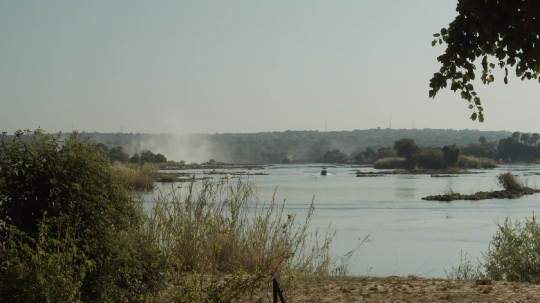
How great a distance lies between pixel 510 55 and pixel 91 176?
11.8 feet

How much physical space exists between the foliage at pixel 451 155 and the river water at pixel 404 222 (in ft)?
74.2

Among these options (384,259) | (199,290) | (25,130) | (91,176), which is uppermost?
(25,130)

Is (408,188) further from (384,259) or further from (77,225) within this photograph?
(77,225)

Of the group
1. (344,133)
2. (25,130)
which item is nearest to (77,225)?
(25,130)

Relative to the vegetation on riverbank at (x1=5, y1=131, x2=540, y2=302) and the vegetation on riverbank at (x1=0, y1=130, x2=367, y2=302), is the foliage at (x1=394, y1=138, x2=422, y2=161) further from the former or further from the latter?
the vegetation on riverbank at (x1=0, y1=130, x2=367, y2=302)

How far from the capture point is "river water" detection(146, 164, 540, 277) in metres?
14.0

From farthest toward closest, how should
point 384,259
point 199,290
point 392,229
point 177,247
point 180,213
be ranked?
point 392,229
point 384,259
point 180,213
point 177,247
point 199,290

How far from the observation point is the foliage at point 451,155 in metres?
60.4

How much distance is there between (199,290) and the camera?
6.14 m

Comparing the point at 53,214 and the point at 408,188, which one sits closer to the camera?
the point at 53,214

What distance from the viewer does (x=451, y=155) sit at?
60406 millimetres

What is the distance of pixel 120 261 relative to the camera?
18.4 feet

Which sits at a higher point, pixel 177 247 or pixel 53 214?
pixel 53 214

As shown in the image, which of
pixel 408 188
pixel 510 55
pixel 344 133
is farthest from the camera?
pixel 344 133
